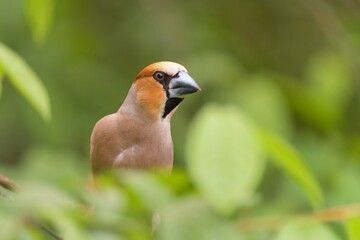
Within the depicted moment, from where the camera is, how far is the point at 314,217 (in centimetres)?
237

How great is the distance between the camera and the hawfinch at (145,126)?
94.5 inches

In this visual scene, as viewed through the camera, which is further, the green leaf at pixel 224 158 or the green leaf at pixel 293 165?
the green leaf at pixel 293 165

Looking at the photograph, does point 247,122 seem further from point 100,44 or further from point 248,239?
point 100,44

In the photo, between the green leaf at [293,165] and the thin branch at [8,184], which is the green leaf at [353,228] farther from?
the thin branch at [8,184]

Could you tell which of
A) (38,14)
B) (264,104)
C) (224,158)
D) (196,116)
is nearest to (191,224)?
(224,158)

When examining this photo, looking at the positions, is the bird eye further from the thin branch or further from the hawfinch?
the thin branch

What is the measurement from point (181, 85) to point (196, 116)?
2.24 metres

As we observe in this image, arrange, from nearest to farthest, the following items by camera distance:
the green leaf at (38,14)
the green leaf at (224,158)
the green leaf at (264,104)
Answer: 1. the green leaf at (224,158)
2. the green leaf at (38,14)
3. the green leaf at (264,104)

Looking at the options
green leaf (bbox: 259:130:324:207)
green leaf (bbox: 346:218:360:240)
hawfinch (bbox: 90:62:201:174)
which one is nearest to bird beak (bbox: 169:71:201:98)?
hawfinch (bbox: 90:62:201:174)

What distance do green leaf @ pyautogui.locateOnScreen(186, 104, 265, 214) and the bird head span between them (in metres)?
0.10

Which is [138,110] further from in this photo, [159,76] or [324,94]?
[324,94]

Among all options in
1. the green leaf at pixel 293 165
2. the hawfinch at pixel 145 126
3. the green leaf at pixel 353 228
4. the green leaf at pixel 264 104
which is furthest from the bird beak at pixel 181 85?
the green leaf at pixel 264 104

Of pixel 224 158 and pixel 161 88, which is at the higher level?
pixel 161 88

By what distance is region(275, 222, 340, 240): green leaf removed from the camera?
2244 mm
